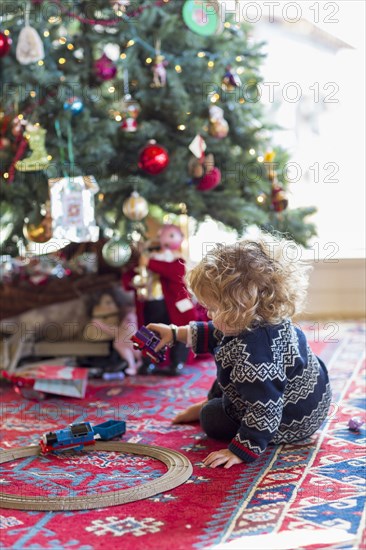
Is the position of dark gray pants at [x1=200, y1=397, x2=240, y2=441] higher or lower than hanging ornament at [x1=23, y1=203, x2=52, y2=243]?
lower

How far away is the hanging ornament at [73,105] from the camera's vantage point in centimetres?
263

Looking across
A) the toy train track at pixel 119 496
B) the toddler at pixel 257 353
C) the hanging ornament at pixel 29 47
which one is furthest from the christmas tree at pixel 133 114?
the toy train track at pixel 119 496

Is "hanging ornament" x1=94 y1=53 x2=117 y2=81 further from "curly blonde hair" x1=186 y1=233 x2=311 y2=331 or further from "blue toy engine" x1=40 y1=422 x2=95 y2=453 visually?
"blue toy engine" x1=40 y1=422 x2=95 y2=453

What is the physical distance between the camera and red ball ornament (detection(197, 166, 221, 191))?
9.25 ft

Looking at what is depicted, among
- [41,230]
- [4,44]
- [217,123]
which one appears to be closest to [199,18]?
[217,123]

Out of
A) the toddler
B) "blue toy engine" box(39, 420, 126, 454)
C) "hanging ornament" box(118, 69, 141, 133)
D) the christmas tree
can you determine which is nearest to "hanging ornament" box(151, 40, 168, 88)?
the christmas tree

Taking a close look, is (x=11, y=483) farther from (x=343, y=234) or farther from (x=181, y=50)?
(x=343, y=234)

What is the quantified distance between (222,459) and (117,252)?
4.28 ft

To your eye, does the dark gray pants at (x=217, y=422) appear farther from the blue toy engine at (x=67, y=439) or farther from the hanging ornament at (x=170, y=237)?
the hanging ornament at (x=170, y=237)

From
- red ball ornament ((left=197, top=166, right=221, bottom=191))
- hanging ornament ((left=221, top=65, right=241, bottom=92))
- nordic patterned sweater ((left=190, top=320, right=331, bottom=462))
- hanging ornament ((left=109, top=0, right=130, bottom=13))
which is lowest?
nordic patterned sweater ((left=190, top=320, right=331, bottom=462))

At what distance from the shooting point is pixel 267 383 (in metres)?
1.70

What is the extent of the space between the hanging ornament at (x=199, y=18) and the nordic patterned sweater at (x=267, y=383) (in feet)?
4.19

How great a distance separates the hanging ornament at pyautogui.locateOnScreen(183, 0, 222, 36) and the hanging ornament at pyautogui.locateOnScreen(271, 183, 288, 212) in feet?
2.09

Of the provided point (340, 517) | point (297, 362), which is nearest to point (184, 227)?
point (297, 362)
